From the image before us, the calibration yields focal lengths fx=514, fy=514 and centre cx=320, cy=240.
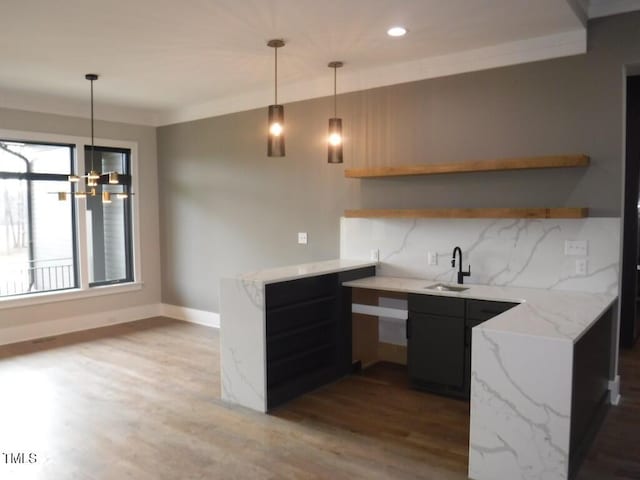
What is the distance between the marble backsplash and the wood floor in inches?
38.6

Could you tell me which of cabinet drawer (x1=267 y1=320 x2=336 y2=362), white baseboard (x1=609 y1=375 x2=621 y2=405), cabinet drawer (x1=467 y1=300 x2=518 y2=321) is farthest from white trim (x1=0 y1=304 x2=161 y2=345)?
white baseboard (x1=609 y1=375 x2=621 y2=405)

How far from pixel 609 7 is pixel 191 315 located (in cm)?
550

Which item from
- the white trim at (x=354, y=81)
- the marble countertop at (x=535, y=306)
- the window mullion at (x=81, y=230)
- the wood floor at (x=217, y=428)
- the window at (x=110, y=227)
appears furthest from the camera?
the window at (x=110, y=227)

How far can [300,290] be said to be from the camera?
4027 millimetres

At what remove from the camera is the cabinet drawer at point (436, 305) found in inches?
151

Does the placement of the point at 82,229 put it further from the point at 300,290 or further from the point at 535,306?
the point at 535,306

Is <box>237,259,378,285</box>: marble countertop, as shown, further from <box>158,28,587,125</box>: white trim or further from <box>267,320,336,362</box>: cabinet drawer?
<box>158,28,587,125</box>: white trim

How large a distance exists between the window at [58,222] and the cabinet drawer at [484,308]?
383 cm

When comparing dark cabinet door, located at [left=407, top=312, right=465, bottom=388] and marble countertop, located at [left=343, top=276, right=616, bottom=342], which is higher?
marble countertop, located at [left=343, top=276, right=616, bottom=342]

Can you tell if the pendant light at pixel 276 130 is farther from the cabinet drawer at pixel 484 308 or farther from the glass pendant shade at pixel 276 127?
the cabinet drawer at pixel 484 308

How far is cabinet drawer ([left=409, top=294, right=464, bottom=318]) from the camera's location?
383 centimetres

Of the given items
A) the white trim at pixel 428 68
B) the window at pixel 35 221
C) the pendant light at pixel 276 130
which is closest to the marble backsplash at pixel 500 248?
the white trim at pixel 428 68

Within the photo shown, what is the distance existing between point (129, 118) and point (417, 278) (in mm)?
4361

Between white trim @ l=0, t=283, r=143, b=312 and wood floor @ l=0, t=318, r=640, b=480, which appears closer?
wood floor @ l=0, t=318, r=640, b=480
